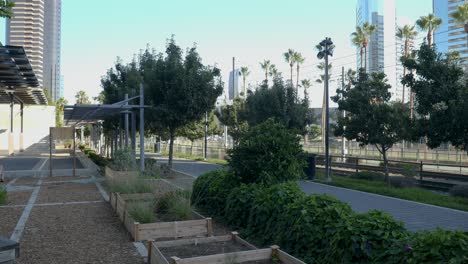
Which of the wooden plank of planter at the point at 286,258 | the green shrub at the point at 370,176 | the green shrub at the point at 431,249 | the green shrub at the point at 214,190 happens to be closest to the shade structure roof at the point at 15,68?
the green shrub at the point at 214,190

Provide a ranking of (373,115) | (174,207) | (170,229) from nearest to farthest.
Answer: (170,229) < (174,207) < (373,115)

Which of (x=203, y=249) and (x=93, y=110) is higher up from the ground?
(x=93, y=110)

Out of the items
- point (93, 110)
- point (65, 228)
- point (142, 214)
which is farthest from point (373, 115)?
point (65, 228)

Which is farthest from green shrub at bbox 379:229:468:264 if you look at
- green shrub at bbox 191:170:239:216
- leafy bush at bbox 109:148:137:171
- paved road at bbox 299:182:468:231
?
leafy bush at bbox 109:148:137:171

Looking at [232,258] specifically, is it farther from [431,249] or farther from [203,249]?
[431,249]

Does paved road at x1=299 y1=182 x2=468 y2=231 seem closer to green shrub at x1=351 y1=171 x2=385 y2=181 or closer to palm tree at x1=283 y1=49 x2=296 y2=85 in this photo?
green shrub at x1=351 y1=171 x2=385 y2=181

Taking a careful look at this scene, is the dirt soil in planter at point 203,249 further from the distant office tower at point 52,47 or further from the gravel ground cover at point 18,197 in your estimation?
the distant office tower at point 52,47

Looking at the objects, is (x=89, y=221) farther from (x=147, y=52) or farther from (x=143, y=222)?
(x=147, y=52)

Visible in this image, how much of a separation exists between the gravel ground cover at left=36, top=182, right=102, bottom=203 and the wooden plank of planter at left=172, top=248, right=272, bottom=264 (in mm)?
7778

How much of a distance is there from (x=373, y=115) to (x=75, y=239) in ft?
45.4

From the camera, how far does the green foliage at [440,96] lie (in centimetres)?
1275

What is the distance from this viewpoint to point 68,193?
13680 mm

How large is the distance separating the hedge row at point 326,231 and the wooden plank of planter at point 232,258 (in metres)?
0.53

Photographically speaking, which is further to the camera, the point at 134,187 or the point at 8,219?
the point at 134,187
